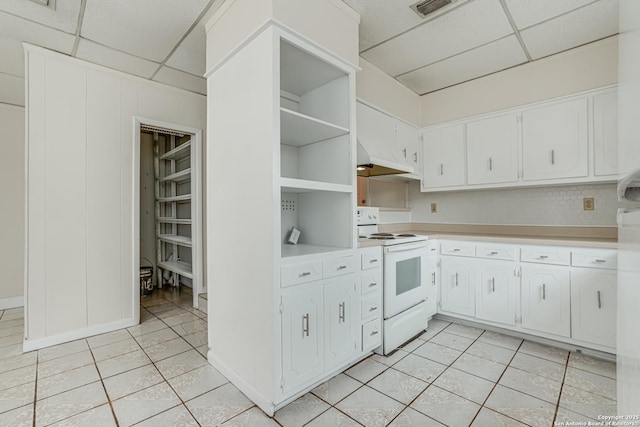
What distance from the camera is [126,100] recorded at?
316 centimetres

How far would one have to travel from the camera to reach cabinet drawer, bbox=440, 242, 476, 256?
3.10 m

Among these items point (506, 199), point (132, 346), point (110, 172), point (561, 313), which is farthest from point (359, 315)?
point (110, 172)

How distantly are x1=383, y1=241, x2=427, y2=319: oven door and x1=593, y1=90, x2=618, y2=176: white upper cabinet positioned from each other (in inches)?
66.8

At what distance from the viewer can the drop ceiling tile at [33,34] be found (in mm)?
2309

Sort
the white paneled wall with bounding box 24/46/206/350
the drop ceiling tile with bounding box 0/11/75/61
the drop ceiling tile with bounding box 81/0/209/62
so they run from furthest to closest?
the white paneled wall with bounding box 24/46/206/350
the drop ceiling tile with bounding box 0/11/75/61
the drop ceiling tile with bounding box 81/0/209/62

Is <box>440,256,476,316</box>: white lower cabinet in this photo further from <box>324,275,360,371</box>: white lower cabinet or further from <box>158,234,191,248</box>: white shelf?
<box>158,234,191,248</box>: white shelf

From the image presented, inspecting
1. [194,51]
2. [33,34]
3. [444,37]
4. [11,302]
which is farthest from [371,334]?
[11,302]

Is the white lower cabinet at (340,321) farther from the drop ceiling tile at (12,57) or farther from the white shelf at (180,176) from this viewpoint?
the drop ceiling tile at (12,57)

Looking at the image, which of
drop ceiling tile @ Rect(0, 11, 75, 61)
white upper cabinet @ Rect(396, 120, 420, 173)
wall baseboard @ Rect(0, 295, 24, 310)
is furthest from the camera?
wall baseboard @ Rect(0, 295, 24, 310)

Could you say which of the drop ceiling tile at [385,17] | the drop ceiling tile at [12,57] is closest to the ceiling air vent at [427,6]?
the drop ceiling tile at [385,17]

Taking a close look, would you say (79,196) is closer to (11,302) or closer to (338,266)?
(11,302)

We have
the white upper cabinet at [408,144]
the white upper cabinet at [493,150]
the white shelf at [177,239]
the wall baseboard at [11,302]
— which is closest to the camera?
the white upper cabinet at [493,150]

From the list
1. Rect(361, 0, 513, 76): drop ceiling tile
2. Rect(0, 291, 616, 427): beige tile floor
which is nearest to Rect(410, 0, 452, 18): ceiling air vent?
Rect(361, 0, 513, 76): drop ceiling tile

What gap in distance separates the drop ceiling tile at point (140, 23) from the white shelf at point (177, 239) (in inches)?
87.1
